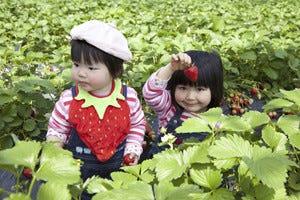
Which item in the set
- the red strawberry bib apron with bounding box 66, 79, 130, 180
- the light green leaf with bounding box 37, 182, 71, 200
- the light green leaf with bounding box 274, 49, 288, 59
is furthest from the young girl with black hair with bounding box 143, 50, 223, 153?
the light green leaf with bounding box 274, 49, 288, 59

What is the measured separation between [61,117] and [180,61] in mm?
829

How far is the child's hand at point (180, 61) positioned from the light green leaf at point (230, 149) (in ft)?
3.28

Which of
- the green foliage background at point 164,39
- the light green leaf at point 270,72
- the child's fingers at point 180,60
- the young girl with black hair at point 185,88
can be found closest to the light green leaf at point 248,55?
the green foliage background at point 164,39

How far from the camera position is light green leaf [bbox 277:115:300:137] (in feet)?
4.71

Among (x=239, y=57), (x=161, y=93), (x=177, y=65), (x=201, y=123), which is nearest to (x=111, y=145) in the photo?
(x=161, y=93)

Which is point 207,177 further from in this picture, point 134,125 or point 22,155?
point 134,125

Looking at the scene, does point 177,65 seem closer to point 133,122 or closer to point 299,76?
point 133,122

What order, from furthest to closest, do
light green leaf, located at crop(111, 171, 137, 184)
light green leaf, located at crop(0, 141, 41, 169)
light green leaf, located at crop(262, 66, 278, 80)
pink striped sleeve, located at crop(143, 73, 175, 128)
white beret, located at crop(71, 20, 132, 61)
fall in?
light green leaf, located at crop(262, 66, 278, 80) < pink striped sleeve, located at crop(143, 73, 175, 128) < white beret, located at crop(71, 20, 132, 61) < light green leaf, located at crop(111, 171, 137, 184) < light green leaf, located at crop(0, 141, 41, 169)

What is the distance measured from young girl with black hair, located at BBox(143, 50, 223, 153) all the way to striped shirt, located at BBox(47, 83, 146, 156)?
0.11 m

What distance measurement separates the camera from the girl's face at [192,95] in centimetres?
253

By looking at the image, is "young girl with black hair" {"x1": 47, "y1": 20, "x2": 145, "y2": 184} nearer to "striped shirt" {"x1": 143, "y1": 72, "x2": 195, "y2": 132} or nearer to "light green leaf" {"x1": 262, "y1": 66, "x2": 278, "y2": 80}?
"striped shirt" {"x1": 143, "y1": 72, "x2": 195, "y2": 132}

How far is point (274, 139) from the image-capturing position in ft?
4.54

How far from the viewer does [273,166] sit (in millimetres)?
1151

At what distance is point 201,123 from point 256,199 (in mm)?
402
